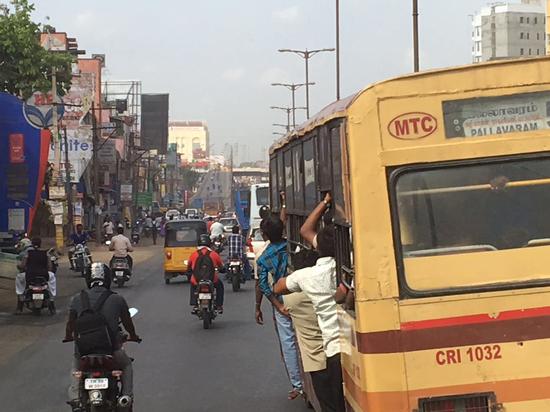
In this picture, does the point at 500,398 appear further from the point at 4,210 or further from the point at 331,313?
the point at 4,210

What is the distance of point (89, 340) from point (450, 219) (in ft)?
11.1

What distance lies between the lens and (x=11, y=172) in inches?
1013

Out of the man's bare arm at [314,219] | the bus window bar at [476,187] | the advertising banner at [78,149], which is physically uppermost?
the advertising banner at [78,149]

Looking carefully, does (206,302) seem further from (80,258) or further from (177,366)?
(80,258)

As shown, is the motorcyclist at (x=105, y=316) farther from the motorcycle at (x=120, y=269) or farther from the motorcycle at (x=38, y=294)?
the motorcycle at (x=120, y=269)

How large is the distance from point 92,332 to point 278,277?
76.3 inches

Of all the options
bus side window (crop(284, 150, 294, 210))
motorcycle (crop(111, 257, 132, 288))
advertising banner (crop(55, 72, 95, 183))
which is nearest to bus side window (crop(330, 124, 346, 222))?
bus side window (crop(284, 150, 294, 210))

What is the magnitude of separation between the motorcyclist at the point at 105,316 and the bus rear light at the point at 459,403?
3222 mm

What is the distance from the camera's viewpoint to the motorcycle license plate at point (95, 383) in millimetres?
7492

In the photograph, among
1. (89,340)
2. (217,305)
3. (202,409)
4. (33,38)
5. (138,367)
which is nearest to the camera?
(89,340)

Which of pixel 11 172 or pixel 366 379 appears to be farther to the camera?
pixel 11 172

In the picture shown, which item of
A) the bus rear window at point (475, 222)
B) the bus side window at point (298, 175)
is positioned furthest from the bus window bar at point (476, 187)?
the bus side window at point (298, 175)

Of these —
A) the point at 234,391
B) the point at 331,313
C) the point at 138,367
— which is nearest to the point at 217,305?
the point at 138,367

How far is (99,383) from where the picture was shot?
751 cm
